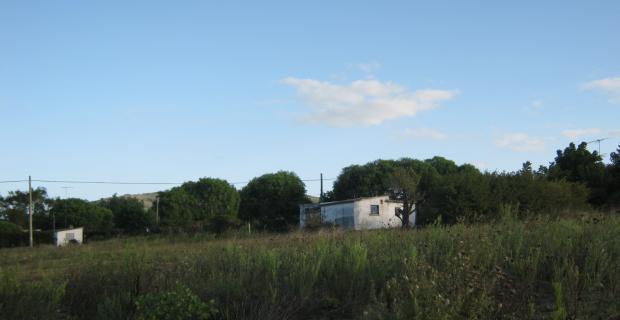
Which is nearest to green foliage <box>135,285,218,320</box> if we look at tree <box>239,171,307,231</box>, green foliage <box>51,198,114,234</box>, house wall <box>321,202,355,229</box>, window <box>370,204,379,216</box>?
house wall <box>321,202,355,229</box>

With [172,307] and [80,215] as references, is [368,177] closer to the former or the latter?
[80,215]

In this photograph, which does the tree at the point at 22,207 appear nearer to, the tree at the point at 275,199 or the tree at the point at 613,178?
the tree at the point at 275,199

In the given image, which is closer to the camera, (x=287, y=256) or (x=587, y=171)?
(x=287, y=256)

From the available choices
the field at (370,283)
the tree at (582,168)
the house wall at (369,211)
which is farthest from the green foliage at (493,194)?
the house wall at (369,211)

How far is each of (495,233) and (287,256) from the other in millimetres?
2413

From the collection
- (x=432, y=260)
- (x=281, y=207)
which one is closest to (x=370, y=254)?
(x=432, y=260)

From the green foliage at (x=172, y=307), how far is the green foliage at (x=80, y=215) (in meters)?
68.6

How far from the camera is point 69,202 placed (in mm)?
72188

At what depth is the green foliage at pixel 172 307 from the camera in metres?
4.52

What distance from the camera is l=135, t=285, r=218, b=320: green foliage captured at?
452 centimetres

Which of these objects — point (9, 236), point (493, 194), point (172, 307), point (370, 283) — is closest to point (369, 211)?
point (493, 194)

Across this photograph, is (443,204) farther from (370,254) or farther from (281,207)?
(281,207)

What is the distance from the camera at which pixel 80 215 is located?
70.6m

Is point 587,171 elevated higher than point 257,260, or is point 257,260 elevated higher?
point 587,171
